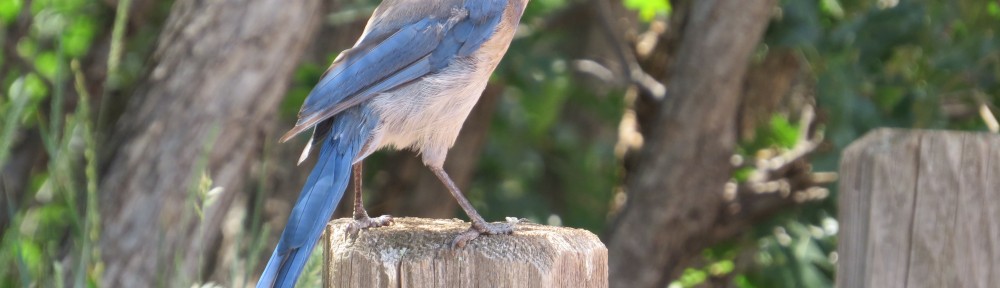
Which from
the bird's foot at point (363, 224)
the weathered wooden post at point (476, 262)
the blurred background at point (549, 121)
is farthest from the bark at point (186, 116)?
the weathered wooden post at point (476, 262)

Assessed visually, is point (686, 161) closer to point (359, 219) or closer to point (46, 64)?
point (359, 219)

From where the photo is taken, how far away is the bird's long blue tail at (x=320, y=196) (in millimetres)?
2227

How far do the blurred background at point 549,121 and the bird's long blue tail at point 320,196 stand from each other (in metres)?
0.51

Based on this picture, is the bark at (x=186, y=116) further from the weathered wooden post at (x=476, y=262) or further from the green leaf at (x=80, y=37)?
the weathered wooden post at (x=476, y=262)

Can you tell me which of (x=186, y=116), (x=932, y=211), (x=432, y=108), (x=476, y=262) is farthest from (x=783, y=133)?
(x=476, y=262)

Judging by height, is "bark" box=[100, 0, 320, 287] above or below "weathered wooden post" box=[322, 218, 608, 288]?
below

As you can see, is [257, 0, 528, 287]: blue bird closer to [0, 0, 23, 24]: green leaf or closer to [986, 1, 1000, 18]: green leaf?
[0, 0, 23, 24]: green leaf

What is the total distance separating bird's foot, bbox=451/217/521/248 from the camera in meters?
2.11

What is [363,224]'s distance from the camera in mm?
2484

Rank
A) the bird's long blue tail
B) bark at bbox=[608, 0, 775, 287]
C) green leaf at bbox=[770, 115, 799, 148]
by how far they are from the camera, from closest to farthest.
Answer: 1. the bird's long blue tail
2. bark at bbox=[608, 0, 775, 287]
3. green leaf at bbox=[770, 115, 799, 148]

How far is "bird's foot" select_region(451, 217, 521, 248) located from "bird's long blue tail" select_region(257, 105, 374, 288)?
0.27 metres

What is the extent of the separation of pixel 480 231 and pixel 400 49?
75 centimetres

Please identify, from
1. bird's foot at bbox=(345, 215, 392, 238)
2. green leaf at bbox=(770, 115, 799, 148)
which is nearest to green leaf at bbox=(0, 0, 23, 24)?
bird's foot at bbox=(345, 215, 392, 238)

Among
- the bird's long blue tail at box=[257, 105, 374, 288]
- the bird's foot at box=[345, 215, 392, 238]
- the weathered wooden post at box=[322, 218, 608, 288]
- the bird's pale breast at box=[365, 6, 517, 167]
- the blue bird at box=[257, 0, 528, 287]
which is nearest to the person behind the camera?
the weathered wooden post at box=[322, 218, 608, 288]
